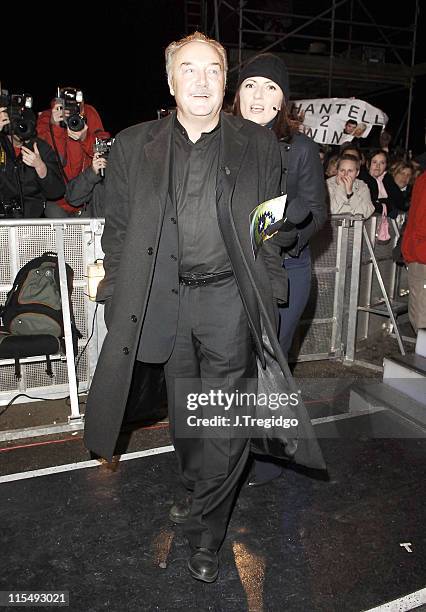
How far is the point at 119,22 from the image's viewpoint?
12.8 metres

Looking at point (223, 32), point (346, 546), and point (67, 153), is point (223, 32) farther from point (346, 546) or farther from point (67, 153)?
point (346, 546)

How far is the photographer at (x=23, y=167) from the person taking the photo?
181 inches

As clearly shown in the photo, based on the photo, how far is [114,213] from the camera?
99.9 inches

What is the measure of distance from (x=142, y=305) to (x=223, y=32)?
1096cm

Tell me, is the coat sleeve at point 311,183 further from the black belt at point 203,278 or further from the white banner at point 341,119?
the white banner at point 341,119

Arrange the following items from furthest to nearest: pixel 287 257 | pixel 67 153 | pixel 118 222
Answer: pixel 67 153 → pixel 287 257 → pixel 118 222

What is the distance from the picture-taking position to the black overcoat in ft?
7.72

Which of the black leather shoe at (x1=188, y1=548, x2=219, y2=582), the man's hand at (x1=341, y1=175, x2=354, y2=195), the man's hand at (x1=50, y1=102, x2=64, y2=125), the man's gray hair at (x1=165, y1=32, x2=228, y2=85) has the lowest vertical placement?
the black leather shoe at (x1=188, y1=548, x2=219, y2=582)

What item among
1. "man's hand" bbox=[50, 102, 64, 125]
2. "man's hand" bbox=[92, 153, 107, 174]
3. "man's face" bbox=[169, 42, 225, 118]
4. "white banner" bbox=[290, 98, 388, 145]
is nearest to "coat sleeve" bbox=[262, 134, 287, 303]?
"man's face" bbox=[169, 42, 225, 118]

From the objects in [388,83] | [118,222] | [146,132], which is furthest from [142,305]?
[388,83]

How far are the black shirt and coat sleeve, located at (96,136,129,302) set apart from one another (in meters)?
0.25

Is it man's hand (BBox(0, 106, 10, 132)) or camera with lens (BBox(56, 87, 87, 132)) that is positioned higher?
camera with lens (BBox(56, 87, 87, 132))

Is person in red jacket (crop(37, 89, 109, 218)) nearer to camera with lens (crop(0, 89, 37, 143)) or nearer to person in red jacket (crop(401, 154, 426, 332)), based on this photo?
camera with lens (crop(0, 89, 37, 143))

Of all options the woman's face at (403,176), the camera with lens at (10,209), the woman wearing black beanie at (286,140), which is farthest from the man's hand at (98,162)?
the woman's face at (403,176)
